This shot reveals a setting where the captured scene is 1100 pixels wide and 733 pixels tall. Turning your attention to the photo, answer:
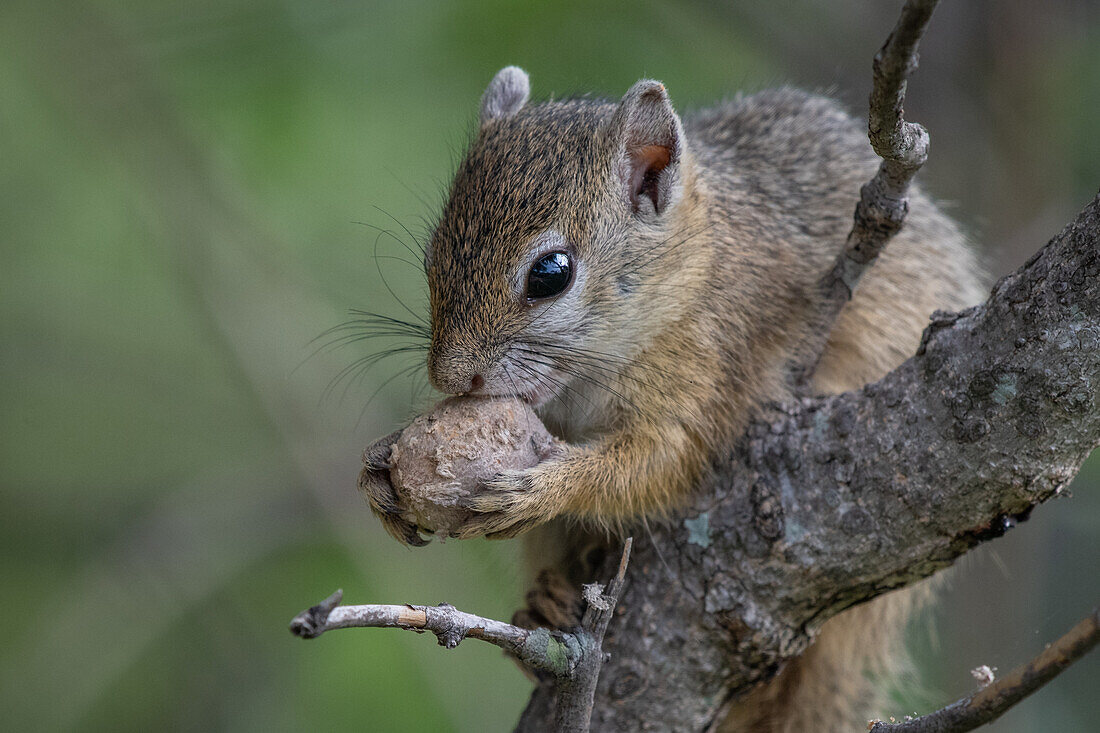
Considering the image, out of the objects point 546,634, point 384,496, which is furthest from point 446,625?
point 384,496

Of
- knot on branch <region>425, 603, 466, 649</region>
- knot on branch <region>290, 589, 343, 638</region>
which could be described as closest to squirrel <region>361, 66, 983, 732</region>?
knot on branch <region>425, 603, 466, 649</region>

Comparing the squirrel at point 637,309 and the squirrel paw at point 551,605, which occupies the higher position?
the squirrel at point 637,309

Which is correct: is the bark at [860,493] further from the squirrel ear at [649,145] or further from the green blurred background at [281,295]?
the green blurred background at [281,295]

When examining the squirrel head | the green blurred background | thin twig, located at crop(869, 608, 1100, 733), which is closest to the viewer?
thin twig, located at crop(869, 608, 1100, 733)

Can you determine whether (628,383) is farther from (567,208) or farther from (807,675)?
(807,675)

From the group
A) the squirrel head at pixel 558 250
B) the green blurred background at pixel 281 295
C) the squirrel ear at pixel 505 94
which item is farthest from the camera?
the green blurred background at pixel 281 295

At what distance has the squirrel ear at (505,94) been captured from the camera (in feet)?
12.0

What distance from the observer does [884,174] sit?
2766 mm

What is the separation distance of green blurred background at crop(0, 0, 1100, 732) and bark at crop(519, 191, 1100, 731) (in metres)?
1.14

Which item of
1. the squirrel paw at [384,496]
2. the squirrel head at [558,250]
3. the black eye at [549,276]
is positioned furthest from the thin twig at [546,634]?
the black eye at [549,276]

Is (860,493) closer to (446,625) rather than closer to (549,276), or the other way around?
(549,276)

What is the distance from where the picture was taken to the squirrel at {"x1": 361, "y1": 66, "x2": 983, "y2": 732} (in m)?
2.87

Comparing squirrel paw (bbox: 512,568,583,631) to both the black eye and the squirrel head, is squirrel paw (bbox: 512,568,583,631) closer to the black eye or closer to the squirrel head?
the squirrel head

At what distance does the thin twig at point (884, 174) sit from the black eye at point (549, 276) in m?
0.78
